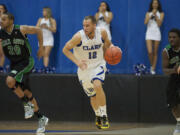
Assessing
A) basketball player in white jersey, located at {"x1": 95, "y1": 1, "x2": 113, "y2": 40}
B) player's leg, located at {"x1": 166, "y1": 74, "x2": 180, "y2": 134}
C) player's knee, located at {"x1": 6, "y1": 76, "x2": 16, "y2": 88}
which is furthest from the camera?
basketball player in white jersey, located at {"x1": 95, "y1": 1, "x2": 113, "y2": 40}

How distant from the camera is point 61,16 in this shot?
11703 mm

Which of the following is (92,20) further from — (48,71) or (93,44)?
(48,71)

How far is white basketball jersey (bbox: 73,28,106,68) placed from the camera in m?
7.00

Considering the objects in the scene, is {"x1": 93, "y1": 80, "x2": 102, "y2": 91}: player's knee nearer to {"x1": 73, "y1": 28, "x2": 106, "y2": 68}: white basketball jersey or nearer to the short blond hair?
{"x1": 73, "y1": 28, "x2": 106, "y2": 68}: white basketball jersey

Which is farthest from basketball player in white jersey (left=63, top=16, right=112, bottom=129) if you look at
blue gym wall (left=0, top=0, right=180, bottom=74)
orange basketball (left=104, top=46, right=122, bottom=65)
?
blue gym wall (left=0, top=0, right=180, bottom=74)

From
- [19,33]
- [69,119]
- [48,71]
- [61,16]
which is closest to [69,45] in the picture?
[19,33]

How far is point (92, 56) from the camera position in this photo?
7.09 metres

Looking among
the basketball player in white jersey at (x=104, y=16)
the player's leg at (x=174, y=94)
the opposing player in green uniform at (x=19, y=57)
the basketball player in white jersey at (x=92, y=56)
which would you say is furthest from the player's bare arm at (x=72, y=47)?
the basketball player in white jersey at (x=104, y=16)

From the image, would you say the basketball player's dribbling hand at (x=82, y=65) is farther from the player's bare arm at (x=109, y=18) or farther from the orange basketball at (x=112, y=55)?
the player's bare arm at (x=109, y=18)

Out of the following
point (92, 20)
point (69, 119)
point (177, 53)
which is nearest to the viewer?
point (92, 20)

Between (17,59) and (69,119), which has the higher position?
(17,59)

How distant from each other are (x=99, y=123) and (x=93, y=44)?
1403 millimetres

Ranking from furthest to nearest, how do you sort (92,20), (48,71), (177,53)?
(48,71) → (177,53) → (92,20)

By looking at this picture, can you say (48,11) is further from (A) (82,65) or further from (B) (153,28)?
(A) (82,65)
